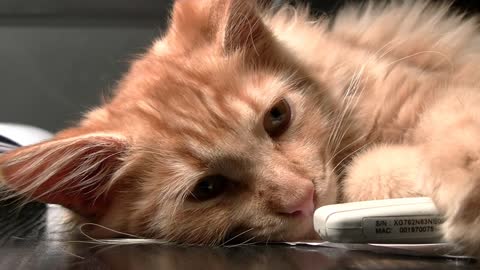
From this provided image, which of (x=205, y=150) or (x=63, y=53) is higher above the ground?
(x=63, y=53)

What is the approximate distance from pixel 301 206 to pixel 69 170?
42cm

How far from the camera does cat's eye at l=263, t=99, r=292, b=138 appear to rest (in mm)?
1071

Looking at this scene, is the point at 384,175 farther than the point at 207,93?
No

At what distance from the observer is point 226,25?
3.83 feet

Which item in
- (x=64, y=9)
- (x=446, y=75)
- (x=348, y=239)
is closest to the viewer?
(x=348, y=239)

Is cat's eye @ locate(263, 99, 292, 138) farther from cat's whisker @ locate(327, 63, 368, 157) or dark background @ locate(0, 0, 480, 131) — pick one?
dark background @ locate(0, 0, 480, 131)

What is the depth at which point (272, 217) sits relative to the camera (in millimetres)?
966

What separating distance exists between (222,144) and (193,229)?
0.16 m

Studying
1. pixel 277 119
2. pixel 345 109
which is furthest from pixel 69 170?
pixel 345 109

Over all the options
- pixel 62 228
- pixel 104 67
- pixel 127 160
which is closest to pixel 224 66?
pixel 127 160

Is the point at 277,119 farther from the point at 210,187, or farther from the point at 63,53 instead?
the point at 63,53

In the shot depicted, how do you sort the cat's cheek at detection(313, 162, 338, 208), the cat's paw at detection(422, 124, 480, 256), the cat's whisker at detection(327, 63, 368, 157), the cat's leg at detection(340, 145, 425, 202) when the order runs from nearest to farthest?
the cat's paw at detection(422, 124, 480, 256) → the cat's leg at detection(340, 145, 425, 202) → the cat's cheek at detection(313, 162, 338, 208) → the cat's whisker at detection(327, 63, 368, 157)

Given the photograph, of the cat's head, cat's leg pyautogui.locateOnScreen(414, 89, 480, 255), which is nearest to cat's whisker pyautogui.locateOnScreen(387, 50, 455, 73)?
the cat's head

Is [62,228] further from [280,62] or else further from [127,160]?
[280,62]
